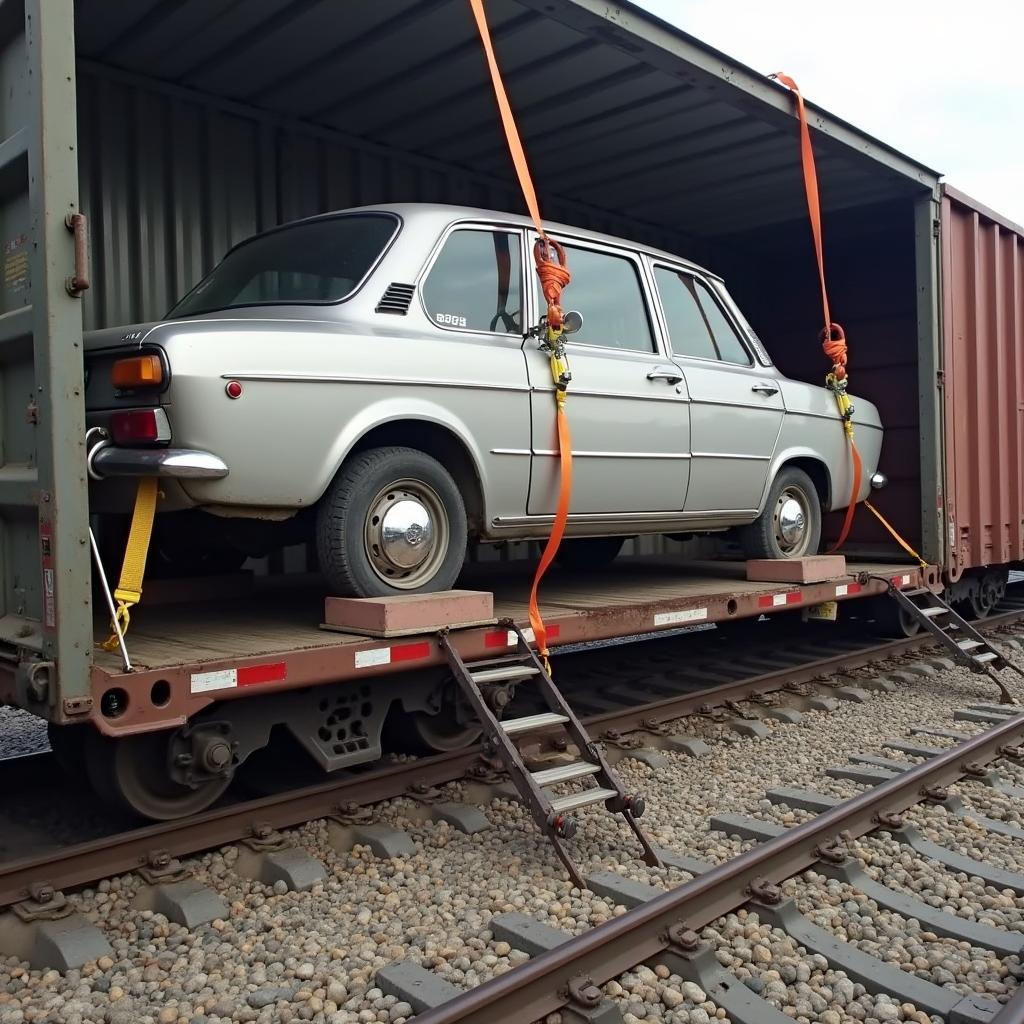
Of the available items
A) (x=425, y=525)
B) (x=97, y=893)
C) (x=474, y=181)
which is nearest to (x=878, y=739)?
(x=425, y=525)

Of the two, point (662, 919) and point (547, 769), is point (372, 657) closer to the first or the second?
point (547, 769)

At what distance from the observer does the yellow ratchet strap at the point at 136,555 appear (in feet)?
11.5

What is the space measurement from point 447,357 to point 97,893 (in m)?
2.48

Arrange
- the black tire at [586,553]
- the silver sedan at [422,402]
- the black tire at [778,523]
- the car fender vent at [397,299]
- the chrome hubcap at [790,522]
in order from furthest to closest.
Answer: the black tire at [586,553] < the chrome hubcap at [790,522] < the black tire at [778,523] < the car fender vent at [397,299] < the silver sedan at [422,402]

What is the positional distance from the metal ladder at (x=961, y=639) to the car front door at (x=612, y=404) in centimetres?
241

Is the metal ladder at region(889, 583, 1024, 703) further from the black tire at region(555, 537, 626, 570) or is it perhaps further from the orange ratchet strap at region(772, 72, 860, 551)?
the black tire at region(555, 537, 626, 570)

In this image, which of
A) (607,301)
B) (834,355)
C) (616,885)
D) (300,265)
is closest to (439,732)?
(616,885)

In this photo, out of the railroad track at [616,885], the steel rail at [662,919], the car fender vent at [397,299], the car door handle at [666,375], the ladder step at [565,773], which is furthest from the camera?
the car door handle at [666,375]

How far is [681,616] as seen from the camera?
5480 millimetres

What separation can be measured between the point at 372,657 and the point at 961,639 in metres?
4.99

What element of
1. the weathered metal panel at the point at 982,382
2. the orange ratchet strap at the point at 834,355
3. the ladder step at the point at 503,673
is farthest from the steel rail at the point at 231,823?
the weathered metal panel at the point at 982,382

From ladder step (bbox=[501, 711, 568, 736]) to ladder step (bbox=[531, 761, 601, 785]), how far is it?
0.59 ft

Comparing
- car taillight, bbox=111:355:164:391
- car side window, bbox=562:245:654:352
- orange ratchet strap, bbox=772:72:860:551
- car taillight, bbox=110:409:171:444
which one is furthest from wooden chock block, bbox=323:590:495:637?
orange ratchet strap, bbox=772:72:860:551

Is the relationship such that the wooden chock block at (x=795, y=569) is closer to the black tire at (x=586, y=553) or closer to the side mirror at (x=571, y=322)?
the black tire at (x=586, y=553)
